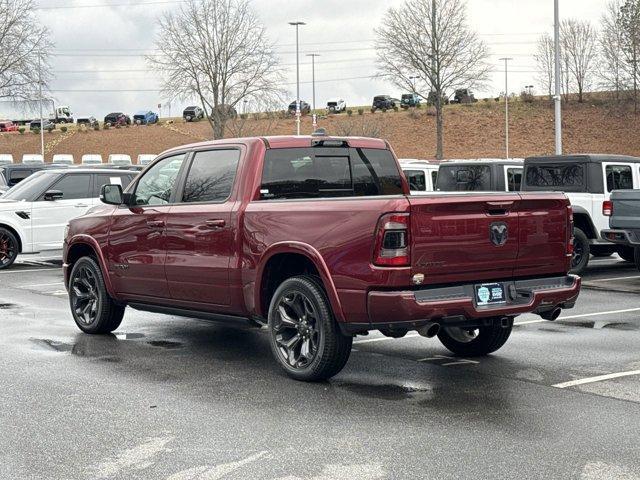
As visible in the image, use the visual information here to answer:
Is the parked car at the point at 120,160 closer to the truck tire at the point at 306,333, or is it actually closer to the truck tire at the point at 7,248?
the truck tire at the point at 7,248

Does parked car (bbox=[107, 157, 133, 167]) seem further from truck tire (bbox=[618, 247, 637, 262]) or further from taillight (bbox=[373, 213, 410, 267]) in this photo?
taillight (bbox=[373, 213, 410, 267])

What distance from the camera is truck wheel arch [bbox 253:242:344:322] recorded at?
22.4ft

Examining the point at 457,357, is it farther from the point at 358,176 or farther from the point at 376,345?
the point at 358,176

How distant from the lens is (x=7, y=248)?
17203 millimetres

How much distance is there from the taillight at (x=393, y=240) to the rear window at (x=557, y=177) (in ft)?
32.3

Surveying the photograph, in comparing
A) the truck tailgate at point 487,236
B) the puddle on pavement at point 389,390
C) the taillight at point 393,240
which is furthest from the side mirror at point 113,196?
the truck tailgate at point 487,236

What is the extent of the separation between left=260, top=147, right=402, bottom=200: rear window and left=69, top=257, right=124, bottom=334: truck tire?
8.52 feet

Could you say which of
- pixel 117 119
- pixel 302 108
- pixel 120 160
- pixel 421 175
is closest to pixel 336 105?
pixel 302 108

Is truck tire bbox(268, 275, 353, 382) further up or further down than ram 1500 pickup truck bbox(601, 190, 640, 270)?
further down

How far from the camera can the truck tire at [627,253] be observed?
54.8 feet

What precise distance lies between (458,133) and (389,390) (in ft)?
235

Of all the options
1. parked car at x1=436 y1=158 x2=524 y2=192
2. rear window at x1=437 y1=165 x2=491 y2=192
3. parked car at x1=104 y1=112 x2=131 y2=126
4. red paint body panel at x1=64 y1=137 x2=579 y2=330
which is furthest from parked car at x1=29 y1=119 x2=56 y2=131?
red paint body panel at x1=64 y1=137 x2=579 y2=330

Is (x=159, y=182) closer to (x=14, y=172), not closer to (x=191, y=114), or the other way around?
(x=14, y=172)

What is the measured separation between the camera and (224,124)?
55.9 m
